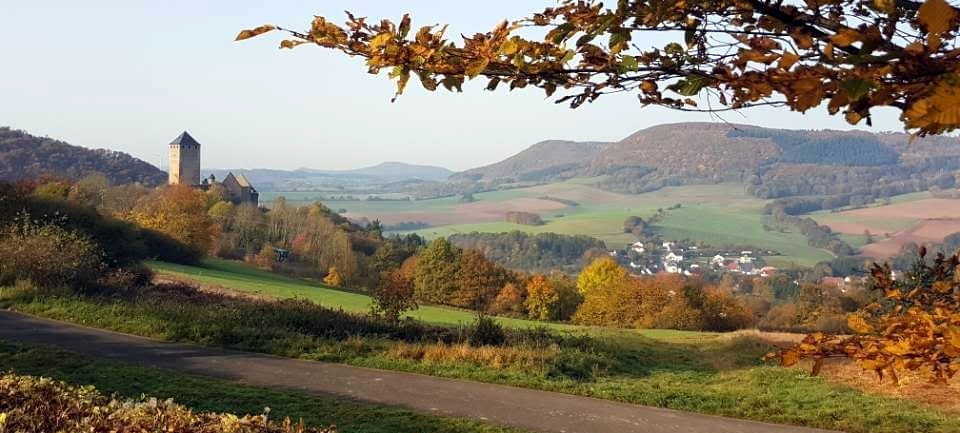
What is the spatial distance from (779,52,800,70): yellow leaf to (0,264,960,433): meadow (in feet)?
29.9

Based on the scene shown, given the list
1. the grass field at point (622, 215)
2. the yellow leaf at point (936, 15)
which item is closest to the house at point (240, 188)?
the grass field at point (622, 215)

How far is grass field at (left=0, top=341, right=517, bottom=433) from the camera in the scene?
30.1 ft

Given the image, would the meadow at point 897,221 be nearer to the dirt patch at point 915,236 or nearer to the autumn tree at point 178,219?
the dirt patch at point 915,236

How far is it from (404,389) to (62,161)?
343 ft

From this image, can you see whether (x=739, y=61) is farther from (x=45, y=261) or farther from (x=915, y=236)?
(x=915, y=236)

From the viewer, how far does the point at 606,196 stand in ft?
642

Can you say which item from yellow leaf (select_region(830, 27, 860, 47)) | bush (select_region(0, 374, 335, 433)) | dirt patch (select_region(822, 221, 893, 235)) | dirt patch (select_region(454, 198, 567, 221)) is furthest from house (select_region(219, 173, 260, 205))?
yellow leaf (select_region(830, 27, 860, 47))

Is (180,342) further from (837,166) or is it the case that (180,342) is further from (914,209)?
(837,166)

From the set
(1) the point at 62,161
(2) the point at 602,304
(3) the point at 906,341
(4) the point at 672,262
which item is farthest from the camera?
(4) the point at 672,262

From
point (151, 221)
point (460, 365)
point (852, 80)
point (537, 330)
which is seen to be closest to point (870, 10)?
point (852, 80)

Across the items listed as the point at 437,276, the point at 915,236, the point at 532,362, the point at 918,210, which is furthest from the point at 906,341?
the point at 918,210

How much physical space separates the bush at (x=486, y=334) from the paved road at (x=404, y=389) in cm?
377

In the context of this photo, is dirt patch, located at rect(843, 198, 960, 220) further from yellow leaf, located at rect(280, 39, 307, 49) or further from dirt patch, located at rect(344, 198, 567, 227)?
yellow leaf, located at rect(280, 39, 307, 49)

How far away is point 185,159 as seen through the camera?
128750mm
